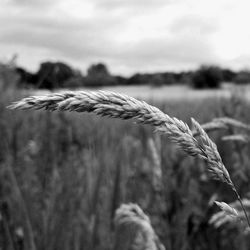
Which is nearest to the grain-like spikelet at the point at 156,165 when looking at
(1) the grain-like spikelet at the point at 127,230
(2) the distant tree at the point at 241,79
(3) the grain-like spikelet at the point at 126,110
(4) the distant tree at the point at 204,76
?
(1) the grain-like spikelet at the point at 127,230

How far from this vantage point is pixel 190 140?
771 mm

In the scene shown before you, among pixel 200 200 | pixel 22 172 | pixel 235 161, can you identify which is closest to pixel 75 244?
pixel 22 172

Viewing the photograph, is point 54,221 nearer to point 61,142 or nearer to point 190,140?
point 190,140

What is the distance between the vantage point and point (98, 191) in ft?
7.23

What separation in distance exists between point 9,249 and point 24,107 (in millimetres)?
1216

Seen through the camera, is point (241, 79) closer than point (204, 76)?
Yes

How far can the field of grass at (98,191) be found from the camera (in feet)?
6.46

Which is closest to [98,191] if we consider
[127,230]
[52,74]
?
[127,230]

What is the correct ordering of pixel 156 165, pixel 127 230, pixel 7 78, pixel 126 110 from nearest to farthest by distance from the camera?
pixel 126 110 < pixel 127 230 < pixel 156 165 < pixel 7 78

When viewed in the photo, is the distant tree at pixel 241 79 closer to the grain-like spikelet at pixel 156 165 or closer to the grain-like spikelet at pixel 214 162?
the grain-like spikelet at pixel 156 165

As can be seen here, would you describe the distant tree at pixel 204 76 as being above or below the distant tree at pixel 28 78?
below

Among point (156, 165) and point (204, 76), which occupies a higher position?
point (156, 165)

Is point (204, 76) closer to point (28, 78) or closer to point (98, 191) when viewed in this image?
point (28, 78)

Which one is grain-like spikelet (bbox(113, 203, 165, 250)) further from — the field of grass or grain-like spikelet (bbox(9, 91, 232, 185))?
grain-like spikelet (bbox(9, 91, 232, 185))
